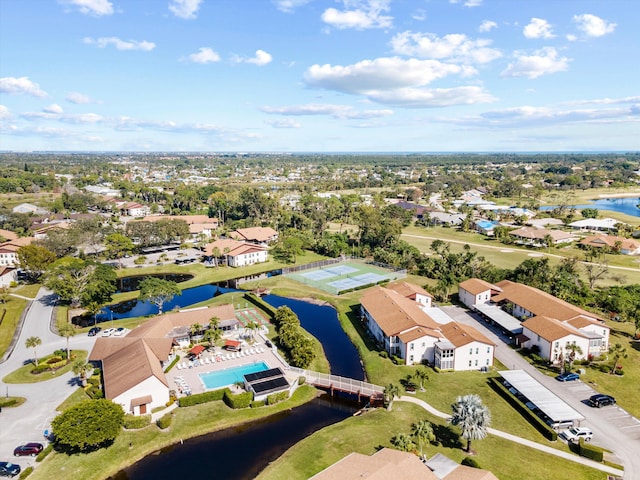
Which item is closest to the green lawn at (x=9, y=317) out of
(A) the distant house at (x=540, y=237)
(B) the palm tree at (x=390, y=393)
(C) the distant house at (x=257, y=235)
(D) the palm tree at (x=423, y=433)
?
(B) the palm tree at (x=390, y=393)

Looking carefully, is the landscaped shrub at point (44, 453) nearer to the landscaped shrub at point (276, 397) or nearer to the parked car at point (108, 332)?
the landscaped shrub at point (276, 397)

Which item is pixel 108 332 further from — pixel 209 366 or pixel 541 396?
pixel 541 396

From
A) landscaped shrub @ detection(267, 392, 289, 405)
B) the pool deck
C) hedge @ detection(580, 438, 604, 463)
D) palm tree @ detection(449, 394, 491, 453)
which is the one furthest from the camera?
the pool deck

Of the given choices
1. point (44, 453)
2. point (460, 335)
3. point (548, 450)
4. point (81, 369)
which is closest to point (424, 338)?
point (460, 335)

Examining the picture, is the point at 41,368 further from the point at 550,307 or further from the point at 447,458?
the point at 550,307

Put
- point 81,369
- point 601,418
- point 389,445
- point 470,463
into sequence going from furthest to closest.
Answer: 1. point 81,369
2. point 601,418
3. point 389,445
4. point 470,463

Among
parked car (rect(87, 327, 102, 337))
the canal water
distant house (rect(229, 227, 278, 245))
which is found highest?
distant house (rect(229, 227, 278, 245))

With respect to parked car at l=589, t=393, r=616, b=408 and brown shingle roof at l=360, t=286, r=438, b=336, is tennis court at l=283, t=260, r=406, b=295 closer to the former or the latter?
brown shingle roof at l=360, t=286, r=438, b=336

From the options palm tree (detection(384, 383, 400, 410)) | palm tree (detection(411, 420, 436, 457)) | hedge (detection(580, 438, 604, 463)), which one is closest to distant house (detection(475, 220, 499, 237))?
palm tree (detection(384, 383, 400, 410))
